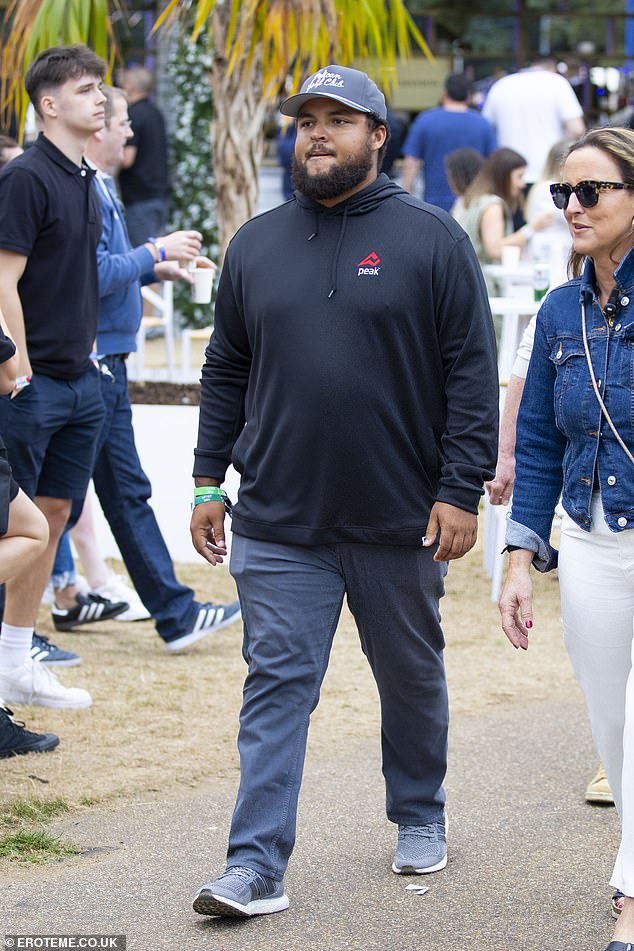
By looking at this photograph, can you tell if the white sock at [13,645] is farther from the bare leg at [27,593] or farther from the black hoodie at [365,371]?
the black hoodie at [365,371]

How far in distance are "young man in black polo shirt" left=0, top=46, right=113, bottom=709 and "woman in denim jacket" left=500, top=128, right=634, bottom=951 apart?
2281mm

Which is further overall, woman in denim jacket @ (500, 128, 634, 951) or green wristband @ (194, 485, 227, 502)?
green wristband @ (194, 485, 227, 502)

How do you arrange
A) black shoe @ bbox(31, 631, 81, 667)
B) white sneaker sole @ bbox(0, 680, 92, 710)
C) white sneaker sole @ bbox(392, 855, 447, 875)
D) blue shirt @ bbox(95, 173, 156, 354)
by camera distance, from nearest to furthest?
white sneaker sole @ bbox(392, 855, 447, 875) < white sneaker sole @ bbox(0, 680, 92, 710) < blue shirt @ bbox(95, 173, 156, 354) < black shoe @ bbox(31, 631, 81, 667)

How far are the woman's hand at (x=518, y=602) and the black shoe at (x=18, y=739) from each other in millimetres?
1989

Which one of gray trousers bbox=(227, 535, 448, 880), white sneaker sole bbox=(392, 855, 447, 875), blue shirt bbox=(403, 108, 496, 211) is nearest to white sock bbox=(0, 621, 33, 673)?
gray trousers bbox=(227, 535, 448, 880)

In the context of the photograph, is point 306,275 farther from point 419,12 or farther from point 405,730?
point 419,12

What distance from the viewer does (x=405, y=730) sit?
398 cm

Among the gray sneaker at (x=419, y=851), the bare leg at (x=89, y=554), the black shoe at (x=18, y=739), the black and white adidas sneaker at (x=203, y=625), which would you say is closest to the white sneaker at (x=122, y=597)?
the bare leg at (x=89, y=554)

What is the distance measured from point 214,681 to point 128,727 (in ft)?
2.22

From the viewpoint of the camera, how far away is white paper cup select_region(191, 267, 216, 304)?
6.12m

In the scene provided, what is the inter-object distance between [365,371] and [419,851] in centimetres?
134

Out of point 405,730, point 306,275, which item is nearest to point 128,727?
point 405,730

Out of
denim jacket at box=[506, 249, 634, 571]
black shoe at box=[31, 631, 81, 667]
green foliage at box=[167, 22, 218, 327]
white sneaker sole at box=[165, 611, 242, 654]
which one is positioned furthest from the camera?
green foliage at box=[167, 22, 218, 327]

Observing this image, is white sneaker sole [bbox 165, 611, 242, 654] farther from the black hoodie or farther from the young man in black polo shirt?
the black hoodie
